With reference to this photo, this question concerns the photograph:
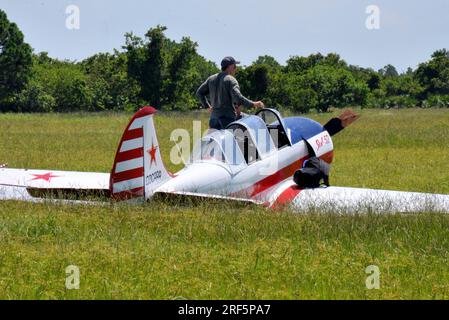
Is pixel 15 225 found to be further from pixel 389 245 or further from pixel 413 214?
pixel 413 214

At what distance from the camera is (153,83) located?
6384cm

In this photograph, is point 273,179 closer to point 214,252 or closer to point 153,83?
point 214,252

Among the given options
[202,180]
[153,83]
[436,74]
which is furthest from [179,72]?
[202,180]

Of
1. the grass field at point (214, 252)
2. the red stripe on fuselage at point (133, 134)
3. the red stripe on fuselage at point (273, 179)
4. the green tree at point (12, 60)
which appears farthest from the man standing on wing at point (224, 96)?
the green tree at point (12, 60)

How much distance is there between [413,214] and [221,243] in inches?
95.7

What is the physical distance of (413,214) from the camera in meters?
8.33

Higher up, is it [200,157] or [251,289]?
[200,157]

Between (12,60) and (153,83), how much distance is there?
52.1 feet

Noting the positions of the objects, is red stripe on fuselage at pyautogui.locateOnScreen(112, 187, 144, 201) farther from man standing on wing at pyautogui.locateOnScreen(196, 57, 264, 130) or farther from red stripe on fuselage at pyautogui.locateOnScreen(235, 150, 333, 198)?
man standing on wing at pyautogui.locateOnScreen(196, 57, 264, 130)

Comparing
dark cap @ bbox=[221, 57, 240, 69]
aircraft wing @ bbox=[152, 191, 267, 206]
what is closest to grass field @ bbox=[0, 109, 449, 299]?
aircraft wing @ bbox=[152, 191, 267, 206]

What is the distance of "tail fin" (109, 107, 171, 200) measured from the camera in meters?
8.27

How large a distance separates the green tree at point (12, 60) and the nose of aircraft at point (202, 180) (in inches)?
2525

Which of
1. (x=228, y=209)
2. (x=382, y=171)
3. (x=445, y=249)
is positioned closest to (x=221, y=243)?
(x=228, y=209)

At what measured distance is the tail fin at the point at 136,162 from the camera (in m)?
8.27
